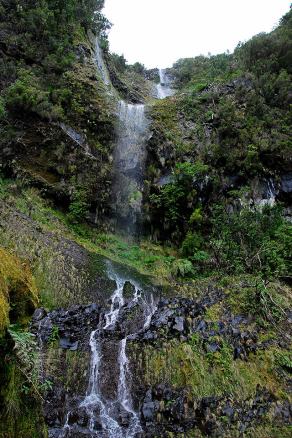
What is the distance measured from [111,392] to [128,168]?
11338 millimetres

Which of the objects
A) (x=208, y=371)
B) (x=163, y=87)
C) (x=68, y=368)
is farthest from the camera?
(x=163, y=87)

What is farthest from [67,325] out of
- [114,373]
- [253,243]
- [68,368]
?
[253,243]

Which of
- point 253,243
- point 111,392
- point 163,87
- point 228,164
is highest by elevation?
point 163,87

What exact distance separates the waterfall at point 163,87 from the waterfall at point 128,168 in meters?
11.3

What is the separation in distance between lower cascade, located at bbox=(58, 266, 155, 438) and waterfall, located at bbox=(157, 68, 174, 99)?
76.5ft

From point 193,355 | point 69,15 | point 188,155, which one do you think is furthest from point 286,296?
point 69,15

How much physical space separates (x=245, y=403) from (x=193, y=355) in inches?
55.7

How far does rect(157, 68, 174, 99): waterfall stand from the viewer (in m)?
30.3

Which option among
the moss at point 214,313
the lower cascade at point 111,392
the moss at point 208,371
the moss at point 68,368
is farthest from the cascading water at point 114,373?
the moss at point 214,313

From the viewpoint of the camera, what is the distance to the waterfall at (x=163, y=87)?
30.3 metres

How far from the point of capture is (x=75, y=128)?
1658 cm

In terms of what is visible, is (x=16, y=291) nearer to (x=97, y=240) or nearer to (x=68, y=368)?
(x=68, y=368)

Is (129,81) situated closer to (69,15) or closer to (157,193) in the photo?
(69,15)

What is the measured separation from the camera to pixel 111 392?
7594mm
